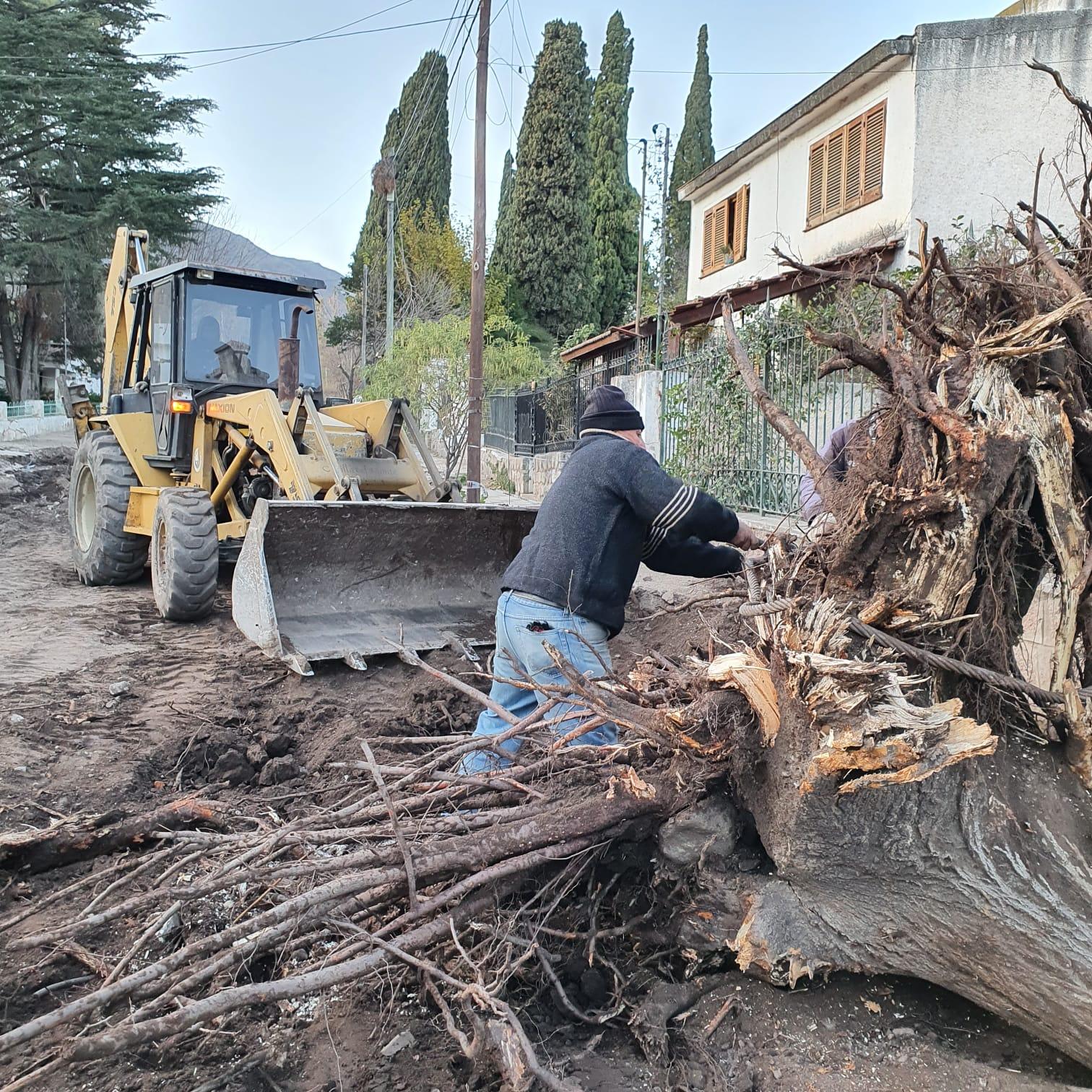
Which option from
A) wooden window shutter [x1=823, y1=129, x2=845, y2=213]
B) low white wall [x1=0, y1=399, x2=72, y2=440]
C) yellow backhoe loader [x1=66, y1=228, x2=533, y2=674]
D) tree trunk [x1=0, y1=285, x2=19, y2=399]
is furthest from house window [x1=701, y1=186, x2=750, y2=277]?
tree trunk [x1=0, y1=285, x2=19, y2=399]

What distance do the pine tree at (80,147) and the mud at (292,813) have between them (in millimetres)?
24974

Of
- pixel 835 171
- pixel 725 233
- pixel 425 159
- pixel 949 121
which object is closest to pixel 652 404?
pixel 949 121

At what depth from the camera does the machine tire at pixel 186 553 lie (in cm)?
686

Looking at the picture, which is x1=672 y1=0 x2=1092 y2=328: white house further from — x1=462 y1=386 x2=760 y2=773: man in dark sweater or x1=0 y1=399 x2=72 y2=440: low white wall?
x1=0 y1=399 x2=72 y2=440: low white wall

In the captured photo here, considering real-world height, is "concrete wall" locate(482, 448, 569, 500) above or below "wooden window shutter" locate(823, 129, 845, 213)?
below

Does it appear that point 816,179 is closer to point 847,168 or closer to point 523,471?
point 847,168

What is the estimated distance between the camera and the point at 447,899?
249 centimetres

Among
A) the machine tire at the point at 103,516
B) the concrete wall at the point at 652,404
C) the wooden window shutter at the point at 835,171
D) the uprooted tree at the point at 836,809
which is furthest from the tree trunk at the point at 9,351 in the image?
the uprooted tree at the point at 836,809

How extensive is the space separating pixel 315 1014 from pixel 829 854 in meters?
1.52

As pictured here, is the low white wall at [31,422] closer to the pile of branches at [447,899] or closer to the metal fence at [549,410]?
the metal fence at [549,410]

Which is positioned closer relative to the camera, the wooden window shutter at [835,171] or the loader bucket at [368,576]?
the loader bucket at [368,576]

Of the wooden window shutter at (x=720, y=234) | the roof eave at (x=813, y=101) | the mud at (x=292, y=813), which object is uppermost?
the roof eave at (x=813, y=101)

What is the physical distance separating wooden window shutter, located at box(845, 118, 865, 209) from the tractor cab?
9982mm

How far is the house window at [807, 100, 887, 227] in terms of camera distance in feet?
47.3
